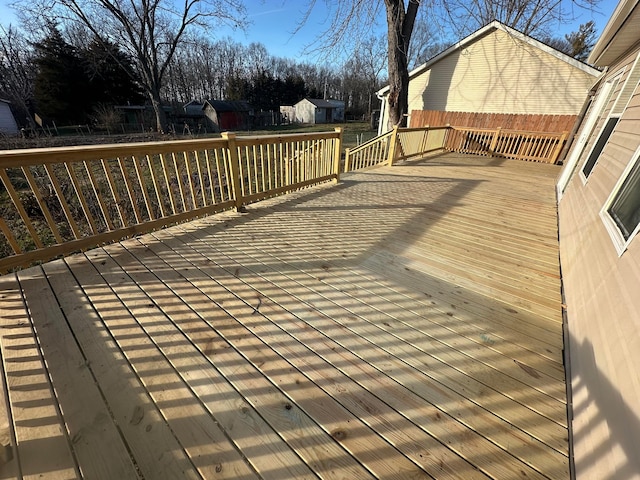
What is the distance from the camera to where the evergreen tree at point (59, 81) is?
2128 centimetres

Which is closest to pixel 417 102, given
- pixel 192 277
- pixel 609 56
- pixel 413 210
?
pixel 609 56

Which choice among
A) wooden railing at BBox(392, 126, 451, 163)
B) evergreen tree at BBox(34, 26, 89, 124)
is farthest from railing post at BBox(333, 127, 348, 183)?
evergreen tree at BBox(34, 26, 89, 124)

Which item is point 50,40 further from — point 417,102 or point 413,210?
point 413,210

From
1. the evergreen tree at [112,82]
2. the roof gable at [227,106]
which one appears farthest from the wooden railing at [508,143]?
the roof gable at [227,106]

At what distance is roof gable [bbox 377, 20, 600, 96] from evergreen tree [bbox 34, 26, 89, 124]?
87.2 ft

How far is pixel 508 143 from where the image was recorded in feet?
29.5

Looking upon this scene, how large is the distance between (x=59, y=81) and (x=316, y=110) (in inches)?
1003

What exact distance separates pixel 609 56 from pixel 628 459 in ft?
20.9

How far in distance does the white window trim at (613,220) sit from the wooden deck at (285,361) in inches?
26.6

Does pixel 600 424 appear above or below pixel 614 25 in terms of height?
below

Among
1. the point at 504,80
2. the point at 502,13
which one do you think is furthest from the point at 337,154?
the point at 502,13

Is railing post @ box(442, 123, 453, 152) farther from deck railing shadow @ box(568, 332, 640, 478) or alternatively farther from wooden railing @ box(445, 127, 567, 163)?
deck railing shadow @ box(568, 332, 640, 478)

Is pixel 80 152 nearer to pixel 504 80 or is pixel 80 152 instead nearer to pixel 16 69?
pixel 504 80

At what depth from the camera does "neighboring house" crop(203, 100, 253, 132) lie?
27984mm
